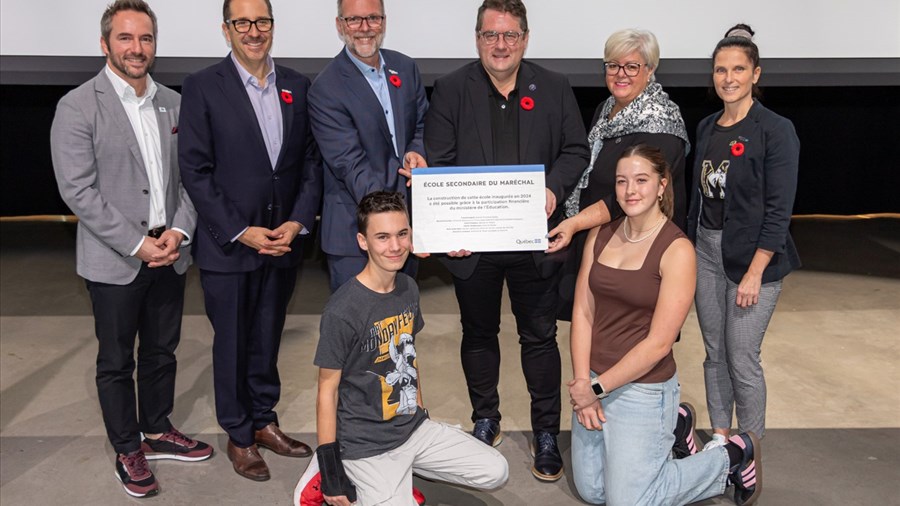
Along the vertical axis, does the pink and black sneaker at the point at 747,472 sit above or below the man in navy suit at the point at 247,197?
below

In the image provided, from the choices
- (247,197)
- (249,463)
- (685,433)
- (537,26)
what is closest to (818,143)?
(537,26)

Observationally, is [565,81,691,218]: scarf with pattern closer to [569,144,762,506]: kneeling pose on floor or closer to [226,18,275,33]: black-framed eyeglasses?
[569,144,762,506]: kneeling pose on floor

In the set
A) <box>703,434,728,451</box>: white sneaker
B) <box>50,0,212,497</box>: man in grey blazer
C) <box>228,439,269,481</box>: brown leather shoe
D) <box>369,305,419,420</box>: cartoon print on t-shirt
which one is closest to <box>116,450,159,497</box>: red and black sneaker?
<box>50,0,212,497</box>: man in grey blazer

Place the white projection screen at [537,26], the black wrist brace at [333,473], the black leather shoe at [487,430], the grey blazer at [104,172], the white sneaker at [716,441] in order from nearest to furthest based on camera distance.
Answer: the black wrist brace at [333,473], the grey blazer at [104,172], the white sneaker at [716,441], the black leather shoe at [487,430], the white projection screen at [537,26]

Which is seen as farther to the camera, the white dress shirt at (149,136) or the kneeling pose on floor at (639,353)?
the white dress shirt at (149,136)

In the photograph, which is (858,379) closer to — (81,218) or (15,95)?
(81,218)

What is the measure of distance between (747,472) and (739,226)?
0.85 m

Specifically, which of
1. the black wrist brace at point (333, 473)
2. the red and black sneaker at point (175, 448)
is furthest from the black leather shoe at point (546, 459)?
the red and black sneaker at point (175, 448)

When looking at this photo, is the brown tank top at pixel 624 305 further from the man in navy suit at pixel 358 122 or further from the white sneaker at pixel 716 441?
the man in navy suit at pixel 358 122

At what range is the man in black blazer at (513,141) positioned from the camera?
303cm

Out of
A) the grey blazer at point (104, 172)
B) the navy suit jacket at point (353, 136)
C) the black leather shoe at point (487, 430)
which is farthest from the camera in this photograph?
the black leather shoe at point (487, 430)

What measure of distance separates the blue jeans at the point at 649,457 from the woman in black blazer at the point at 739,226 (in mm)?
301

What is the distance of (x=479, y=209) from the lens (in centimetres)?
300

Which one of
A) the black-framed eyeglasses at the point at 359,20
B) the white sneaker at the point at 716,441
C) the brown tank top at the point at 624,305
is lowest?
the white sneaker at the point at 716,441
